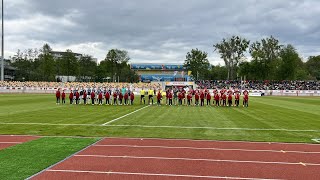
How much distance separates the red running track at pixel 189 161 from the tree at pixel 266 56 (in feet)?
322

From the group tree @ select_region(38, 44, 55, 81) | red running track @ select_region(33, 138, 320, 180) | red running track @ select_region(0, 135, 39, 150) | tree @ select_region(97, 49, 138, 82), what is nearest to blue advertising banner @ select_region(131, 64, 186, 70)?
tree @ select_region(97, 49, 138, 82)

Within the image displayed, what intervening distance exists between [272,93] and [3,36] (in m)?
55.8

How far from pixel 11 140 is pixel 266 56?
103m

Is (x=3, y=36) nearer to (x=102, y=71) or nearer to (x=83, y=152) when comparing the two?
(x=102, y=71)

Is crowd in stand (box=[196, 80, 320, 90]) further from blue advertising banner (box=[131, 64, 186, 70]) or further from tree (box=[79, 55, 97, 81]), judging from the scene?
blue advertising banner (box=[131, 64, 186, 70])

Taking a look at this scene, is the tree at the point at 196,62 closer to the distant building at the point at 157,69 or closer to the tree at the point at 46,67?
the distant building at the point at 157,69

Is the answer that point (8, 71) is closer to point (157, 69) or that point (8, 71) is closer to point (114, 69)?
point (114, 69)

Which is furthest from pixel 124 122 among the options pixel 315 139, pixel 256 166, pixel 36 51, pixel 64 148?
pixel 36 51

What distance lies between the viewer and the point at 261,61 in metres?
107

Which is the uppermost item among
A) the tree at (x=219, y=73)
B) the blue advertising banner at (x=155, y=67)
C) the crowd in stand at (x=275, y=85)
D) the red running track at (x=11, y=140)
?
the blue advertising banner at (x=155, y=67)

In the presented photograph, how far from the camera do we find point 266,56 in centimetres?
10800

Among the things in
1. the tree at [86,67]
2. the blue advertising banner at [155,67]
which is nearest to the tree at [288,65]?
the blue advertising banner at [155,67]

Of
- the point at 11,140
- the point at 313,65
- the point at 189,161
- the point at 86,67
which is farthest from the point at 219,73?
the point at 189,161

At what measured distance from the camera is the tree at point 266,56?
107 m
